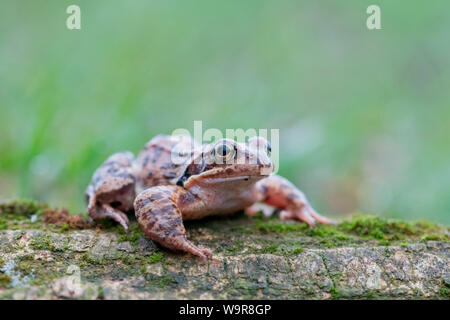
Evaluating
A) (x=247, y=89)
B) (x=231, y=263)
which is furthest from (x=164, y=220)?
(x=247, y=89)

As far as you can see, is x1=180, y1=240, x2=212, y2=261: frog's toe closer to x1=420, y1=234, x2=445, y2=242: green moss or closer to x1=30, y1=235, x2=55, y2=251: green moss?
x1=30, y1=235, x2=55, y2=251: green moss

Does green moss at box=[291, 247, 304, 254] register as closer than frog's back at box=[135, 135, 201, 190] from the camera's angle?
Yes

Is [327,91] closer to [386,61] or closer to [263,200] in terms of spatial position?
[386,61]

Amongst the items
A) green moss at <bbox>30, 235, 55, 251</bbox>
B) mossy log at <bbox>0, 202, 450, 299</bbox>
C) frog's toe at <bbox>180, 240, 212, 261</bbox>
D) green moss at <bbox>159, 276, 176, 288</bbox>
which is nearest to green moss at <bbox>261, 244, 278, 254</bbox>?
mossy log at <bbox>0, 202, 450, 299</bbox>

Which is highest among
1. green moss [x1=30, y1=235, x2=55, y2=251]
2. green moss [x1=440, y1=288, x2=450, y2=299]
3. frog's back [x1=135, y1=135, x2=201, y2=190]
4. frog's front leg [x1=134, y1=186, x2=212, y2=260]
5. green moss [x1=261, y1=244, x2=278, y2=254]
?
frog's back [x1=135, y1=135, x2=201, y2=190]

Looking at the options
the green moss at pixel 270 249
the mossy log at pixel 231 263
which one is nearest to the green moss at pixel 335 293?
the mossy log at pixel 231 263
